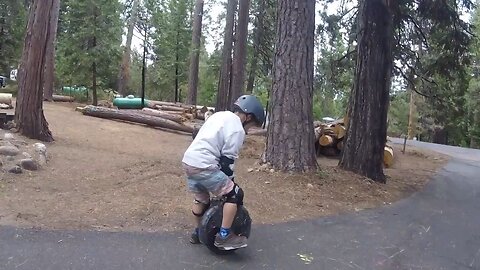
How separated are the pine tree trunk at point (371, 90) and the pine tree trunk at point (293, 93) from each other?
179 centimetres

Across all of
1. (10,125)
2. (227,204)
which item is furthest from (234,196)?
(10,125)

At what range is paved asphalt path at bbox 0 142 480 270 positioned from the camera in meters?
4.46

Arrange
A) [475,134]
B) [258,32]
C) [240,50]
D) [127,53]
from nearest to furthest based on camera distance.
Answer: [240,50]
[258,32]
[127,53]
[475,134]

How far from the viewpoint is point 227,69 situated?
20.6 m

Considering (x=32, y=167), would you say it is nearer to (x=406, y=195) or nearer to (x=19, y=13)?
(x=406, y=195)

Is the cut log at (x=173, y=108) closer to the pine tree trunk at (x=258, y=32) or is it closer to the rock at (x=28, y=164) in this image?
the pine tree trunk at (x=258, y=32)

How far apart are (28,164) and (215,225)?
14.4 feet

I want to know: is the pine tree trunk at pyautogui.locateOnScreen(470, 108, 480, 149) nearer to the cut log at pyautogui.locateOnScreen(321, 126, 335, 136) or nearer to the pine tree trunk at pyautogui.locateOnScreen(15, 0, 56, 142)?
the cut log at pyautogui.locateOnScreen(321, 126, 335, 136)

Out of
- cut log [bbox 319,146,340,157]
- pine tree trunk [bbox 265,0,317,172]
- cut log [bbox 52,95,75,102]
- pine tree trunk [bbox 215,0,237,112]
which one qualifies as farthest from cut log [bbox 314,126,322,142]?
cut log [bbox 52,95,75,102]

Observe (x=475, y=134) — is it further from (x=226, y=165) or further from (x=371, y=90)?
(x=226, y=165)

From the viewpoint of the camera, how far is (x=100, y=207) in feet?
20.2

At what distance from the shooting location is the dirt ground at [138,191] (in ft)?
18.9

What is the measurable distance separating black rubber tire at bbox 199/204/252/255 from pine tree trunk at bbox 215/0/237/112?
50.0ft

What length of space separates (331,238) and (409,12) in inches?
370
